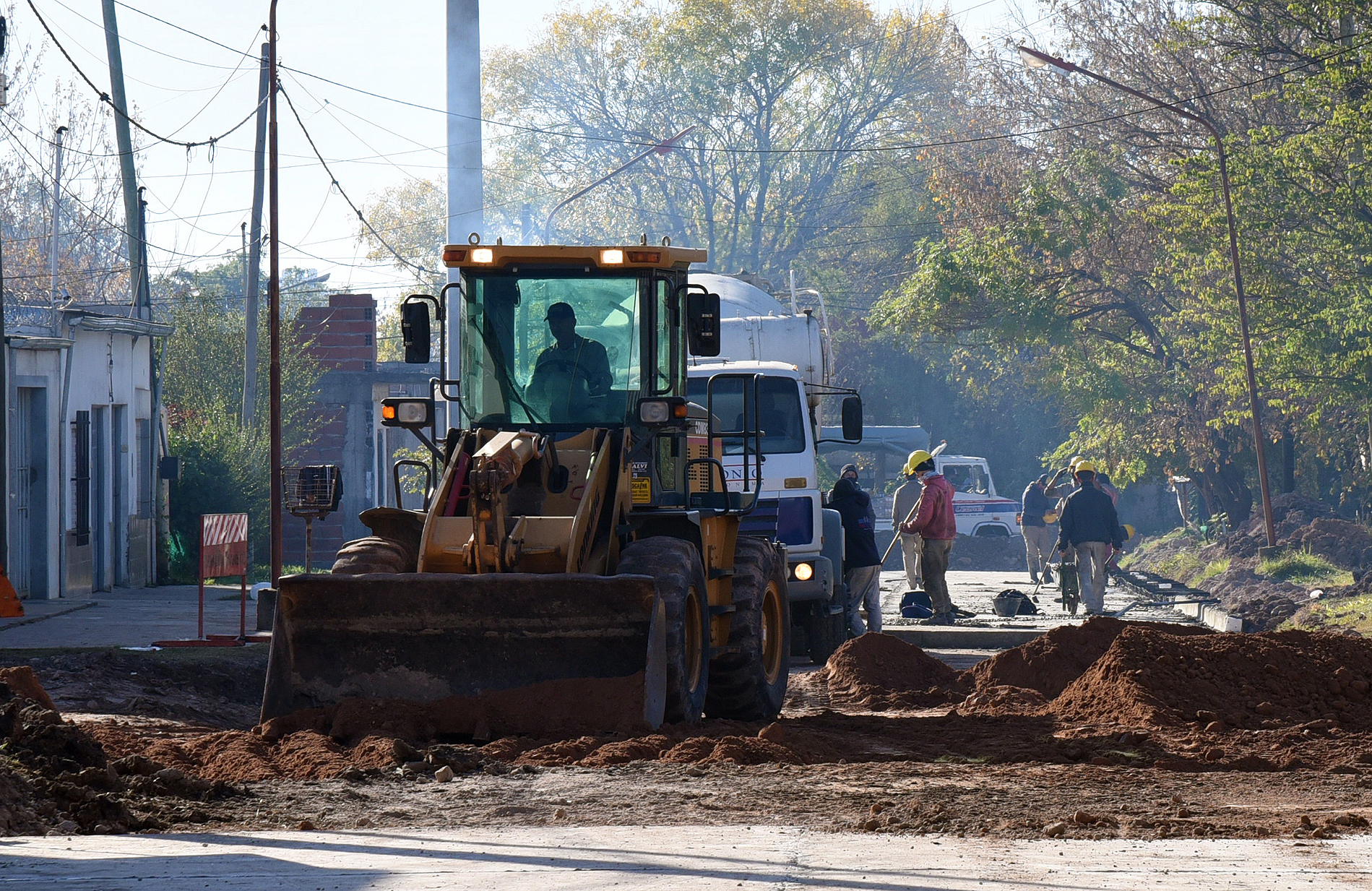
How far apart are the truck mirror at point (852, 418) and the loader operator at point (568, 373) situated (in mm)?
4397

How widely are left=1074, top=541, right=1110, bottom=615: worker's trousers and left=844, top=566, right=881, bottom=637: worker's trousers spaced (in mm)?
4043

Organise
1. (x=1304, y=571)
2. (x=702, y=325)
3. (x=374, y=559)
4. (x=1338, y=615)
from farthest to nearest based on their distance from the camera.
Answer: (x=1304, y=571) → (x=1338, y=615) → (x=702, y=325) → (x=374, y=559)

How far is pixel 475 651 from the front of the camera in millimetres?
8750

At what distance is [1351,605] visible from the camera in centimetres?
1972

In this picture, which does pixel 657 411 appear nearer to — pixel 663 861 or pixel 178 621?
pixel 663 861

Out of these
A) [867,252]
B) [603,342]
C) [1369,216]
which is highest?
[867,252]

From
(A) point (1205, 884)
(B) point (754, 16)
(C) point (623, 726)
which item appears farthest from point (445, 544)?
(B) point (754, 16)

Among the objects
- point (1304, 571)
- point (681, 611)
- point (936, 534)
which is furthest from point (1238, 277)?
point (681, 611)

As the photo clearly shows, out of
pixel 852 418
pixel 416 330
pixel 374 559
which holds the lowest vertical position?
pixel 374 559

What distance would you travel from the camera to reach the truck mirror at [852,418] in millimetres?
14289

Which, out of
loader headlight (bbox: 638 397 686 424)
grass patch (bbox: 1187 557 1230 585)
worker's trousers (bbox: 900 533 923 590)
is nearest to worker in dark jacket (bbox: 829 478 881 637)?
worker's trousers (bbox: 900 533 923 590)

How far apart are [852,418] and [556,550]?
18.3 feet

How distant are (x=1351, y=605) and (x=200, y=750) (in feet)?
49.5

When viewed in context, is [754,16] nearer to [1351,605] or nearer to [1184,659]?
[1351,605]
